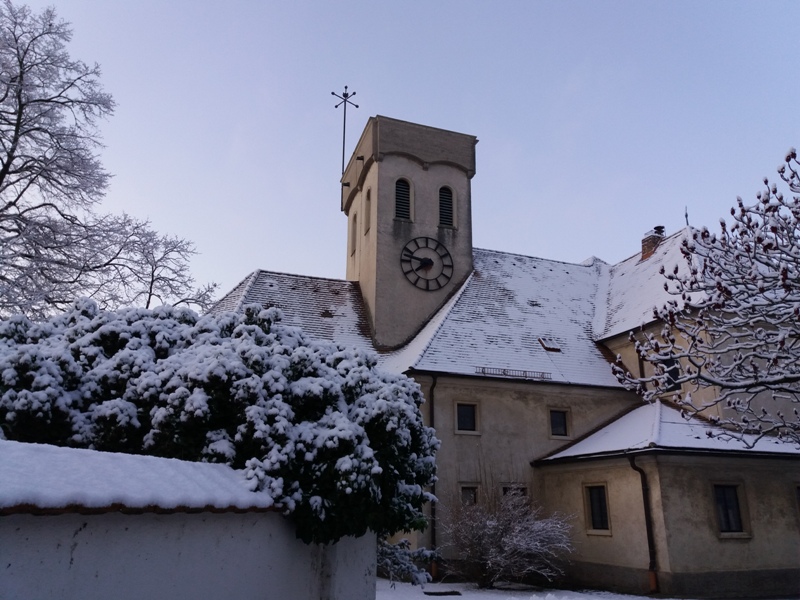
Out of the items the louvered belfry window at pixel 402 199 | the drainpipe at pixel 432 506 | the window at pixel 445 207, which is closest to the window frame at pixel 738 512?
the drainpipe at pixel 432 506

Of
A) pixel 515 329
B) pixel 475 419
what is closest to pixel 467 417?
pixel 475 419

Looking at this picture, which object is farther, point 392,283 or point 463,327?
point 392,283

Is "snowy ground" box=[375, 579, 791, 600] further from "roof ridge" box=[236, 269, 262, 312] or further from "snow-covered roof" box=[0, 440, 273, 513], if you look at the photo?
"roof ridge" box=[236, 269, 262, 312]

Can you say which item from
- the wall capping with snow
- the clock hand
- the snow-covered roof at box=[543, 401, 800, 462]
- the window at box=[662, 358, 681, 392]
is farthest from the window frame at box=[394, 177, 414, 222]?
the wall capping with snow

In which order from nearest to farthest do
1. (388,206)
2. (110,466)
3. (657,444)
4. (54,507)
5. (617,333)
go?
(54,507), (110,466), (657,444), (617,333), (388,206)

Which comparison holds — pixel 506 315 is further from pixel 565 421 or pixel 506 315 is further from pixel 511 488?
pixel 511 488

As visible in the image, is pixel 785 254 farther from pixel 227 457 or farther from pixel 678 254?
pixel 678 254

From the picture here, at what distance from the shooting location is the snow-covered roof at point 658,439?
54.4ft

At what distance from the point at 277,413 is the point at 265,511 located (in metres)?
1.36

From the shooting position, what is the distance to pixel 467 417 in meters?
19.8

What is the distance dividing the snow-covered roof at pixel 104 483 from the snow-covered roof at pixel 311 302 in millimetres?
13752

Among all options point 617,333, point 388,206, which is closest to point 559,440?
point 617,333

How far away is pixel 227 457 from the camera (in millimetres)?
8523

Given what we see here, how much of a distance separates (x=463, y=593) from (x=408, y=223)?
12.9 meters
